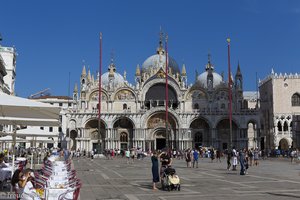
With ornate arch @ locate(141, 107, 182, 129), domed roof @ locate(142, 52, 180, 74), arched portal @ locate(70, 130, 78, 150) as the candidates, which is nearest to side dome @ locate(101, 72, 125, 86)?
domed roof @ locate(142, 52, 180, 74)

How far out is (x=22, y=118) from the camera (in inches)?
501

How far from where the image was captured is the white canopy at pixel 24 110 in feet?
36.7

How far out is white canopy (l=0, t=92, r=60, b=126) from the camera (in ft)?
36.7

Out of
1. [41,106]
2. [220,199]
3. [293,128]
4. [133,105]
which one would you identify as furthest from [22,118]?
[293,128]

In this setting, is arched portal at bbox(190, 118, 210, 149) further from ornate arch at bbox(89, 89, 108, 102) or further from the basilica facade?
ornate arch at bbox(89, 89, 108, 102)

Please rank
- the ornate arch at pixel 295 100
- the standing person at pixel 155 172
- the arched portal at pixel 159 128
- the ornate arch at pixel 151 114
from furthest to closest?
the ornate arch at pixel 295 100
the arched portal at pixel 159 128
the ornate arch at pixel 151 114
the standing person at pixel 155 172

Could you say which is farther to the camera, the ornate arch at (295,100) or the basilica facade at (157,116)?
the ornate arch at (295,100)

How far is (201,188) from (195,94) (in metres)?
50.5

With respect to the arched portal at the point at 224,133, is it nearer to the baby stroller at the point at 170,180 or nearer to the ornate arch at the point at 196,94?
the ornate arch at the point at 196,94

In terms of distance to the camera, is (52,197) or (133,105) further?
(133,105)

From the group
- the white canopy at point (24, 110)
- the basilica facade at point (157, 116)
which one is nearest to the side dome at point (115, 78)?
the basilica facade at point (157, 116)

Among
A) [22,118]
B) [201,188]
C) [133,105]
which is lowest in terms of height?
[201,188]

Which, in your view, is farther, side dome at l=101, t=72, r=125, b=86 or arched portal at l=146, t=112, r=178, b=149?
side dome at l=101, t=72, r=125, b=86

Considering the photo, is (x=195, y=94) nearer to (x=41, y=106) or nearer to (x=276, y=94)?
(x=276, y=94)
